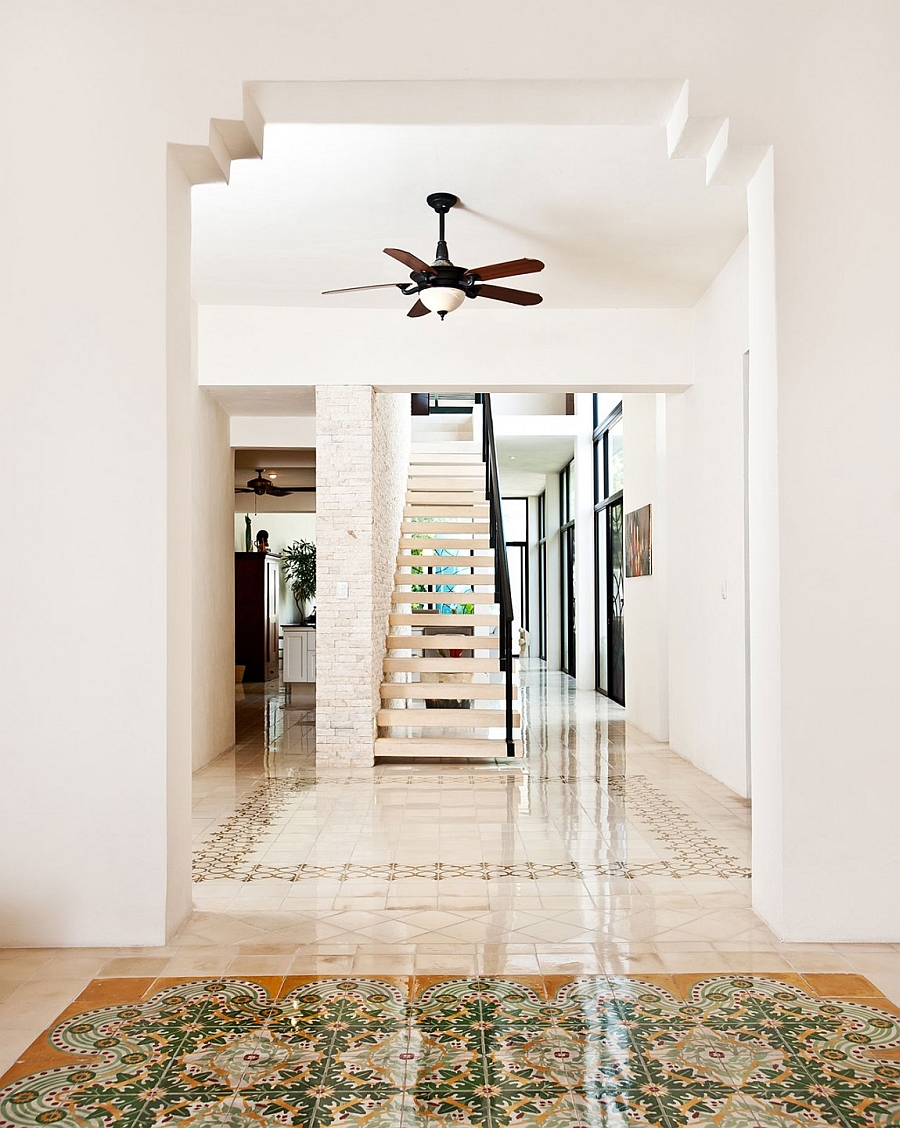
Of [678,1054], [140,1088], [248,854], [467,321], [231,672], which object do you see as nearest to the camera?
[140,1088]

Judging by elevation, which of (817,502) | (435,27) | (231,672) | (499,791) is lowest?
(499,791)

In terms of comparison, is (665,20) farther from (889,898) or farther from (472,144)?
(889,898)

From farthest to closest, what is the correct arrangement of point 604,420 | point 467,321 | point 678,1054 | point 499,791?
1. point 604,420
2. point 467,321
3. point 499,791
4. point 678,1054

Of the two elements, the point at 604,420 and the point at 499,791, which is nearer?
the point at 499,791

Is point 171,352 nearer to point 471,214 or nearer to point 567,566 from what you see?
point 471,214

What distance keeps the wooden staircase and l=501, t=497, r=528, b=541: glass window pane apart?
6.84 metres

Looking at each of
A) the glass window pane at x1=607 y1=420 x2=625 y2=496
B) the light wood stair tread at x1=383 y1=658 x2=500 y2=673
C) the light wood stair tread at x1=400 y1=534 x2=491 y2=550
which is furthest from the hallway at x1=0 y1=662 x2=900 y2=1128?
the glass window pane at x1=607 y1=420 x2=625 y2=496

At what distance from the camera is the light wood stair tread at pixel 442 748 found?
6531 millimetres

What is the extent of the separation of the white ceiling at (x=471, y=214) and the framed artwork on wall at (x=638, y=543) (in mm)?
2031

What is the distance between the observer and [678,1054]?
227 cm

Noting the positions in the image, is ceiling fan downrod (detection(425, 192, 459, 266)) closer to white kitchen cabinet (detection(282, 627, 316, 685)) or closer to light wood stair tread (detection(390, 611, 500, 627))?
light wood stair tread (detection(390, 611, 500, 627))

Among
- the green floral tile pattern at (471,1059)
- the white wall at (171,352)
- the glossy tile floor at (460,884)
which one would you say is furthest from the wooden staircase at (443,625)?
the green floral tile pattern at (471,1059)

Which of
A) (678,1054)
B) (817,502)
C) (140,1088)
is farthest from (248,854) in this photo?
(817,502)

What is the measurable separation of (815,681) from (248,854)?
2.55 meters
